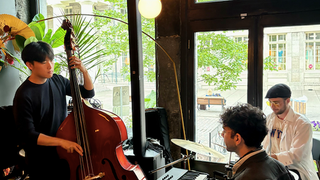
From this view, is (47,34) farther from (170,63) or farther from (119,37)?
(170,63)

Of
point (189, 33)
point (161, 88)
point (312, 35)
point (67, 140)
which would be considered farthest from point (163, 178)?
point (312, 35)

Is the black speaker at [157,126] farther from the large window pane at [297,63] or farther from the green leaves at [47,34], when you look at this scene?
the green leaves at [47,34]

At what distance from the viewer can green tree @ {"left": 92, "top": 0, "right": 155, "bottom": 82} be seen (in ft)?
11.5

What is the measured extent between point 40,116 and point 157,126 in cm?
162

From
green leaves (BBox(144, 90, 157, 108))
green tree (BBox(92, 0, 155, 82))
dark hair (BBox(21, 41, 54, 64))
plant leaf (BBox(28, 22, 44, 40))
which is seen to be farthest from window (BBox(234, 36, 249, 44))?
plant leaf (BBox(28, 22, 44, 40))

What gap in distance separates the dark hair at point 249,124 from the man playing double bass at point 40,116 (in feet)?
3.31

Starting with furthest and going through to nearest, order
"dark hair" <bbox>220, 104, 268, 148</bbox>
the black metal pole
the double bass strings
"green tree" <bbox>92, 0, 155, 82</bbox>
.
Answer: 1. "green tree" <bbox>92, 0, 155, 82</bbox>
2. the black metal pole
3. the double bass strings
4. "dark hair" <bbox>220, 104, 268, 148</bbox>

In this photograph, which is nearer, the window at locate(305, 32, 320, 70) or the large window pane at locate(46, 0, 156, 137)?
the window at locate(305, 32, 320, 70)

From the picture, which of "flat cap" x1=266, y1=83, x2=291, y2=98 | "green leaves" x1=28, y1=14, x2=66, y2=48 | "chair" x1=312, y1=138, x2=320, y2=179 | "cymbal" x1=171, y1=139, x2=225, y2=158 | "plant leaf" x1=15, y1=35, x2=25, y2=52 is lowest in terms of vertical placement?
"chair" x1=312, y1=138, x2=320, y2=179

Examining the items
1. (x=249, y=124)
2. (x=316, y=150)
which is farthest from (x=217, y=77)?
(x=249, y=124)

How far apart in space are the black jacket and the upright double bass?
28.4 inches

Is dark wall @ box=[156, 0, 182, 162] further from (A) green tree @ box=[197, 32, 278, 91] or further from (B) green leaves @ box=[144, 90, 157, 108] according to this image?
(A) green tree @ box=[197, 32, 278, 91]

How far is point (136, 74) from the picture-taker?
7.09 feet

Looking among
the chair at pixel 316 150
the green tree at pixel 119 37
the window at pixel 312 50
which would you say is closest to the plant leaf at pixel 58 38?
the green tree at pixel 119 37
